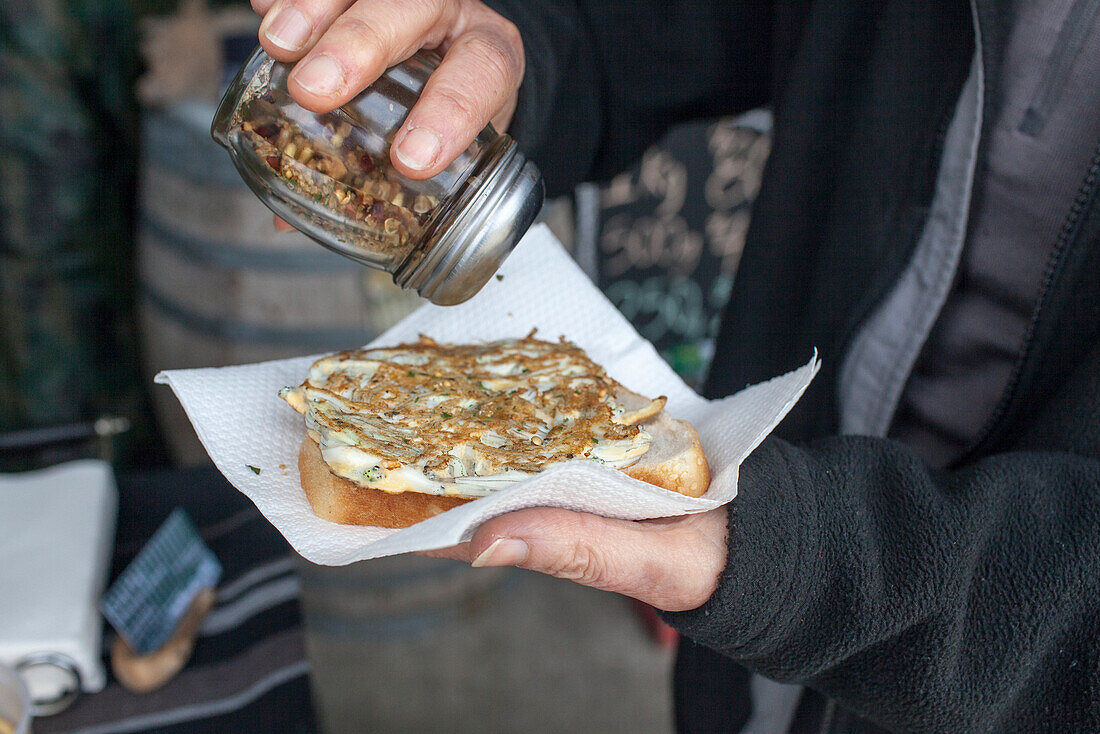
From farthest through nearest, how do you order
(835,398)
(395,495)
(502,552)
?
(835,398), (395,495), (502,552)

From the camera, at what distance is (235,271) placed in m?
2.30

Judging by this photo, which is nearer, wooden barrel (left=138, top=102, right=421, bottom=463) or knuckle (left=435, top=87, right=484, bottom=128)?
knuckle (left=435, top=87, right=484, bottom=128)

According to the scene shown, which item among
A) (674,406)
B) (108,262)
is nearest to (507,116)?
(674,406)

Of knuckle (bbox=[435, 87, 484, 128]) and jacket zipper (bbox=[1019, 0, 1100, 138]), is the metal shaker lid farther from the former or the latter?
jacket zipper (bbox=[1019, 0, 1100, 138])

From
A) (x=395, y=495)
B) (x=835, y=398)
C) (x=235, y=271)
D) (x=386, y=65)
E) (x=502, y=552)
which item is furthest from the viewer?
(x=235, y=271)

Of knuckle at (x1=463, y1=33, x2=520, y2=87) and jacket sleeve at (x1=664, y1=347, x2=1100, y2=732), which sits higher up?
knuckle at (x1=463, y1=33, x2=520, y2=87)

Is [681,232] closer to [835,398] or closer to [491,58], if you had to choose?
[835,398]

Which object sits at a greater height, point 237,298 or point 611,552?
point 611,552

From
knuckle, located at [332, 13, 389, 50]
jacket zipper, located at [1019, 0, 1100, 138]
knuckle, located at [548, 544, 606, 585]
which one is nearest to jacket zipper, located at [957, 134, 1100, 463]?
jacket zipper, located at [1019, 0, 1100, 138]

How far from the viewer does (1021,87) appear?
4.10ft

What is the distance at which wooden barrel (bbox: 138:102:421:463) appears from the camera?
225 centimetres

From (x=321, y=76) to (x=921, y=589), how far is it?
0.92 m

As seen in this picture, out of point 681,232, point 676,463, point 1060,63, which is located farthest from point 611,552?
point 681,232

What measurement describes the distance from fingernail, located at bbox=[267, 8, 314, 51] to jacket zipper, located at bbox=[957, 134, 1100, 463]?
107 centimetres
